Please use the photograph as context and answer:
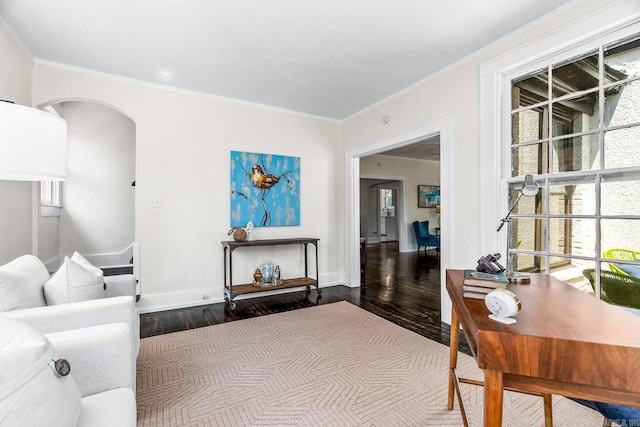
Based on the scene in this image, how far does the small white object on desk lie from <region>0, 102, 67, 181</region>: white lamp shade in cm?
192

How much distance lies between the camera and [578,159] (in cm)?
207

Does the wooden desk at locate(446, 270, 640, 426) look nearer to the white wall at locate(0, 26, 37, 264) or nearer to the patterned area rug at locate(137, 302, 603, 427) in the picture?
the patterned area rug at locate(137, 302, 603, 427)

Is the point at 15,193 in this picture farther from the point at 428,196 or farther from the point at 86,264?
the point at 428,196

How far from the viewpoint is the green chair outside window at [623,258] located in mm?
1798

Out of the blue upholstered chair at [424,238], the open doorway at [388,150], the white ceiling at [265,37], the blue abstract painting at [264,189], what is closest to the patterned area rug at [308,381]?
the open doorway at [388,150]

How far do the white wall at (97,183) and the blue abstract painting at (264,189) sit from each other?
1.90m

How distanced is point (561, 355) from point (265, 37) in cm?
269

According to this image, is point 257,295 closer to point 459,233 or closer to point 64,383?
point 459,233

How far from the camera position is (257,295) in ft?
12.9

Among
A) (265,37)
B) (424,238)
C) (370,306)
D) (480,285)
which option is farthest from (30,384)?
(424,238)

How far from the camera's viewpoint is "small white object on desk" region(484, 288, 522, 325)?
3.08 ft

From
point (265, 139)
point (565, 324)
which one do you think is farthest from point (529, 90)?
point (265, 139)

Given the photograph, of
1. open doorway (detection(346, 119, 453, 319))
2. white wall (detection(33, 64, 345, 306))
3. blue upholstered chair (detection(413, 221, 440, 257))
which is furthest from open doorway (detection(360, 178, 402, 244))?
white wall (detection(33, 64, 345, 306))

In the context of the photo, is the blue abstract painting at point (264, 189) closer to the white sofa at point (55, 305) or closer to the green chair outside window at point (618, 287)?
the white sofa at point (55, 305)
